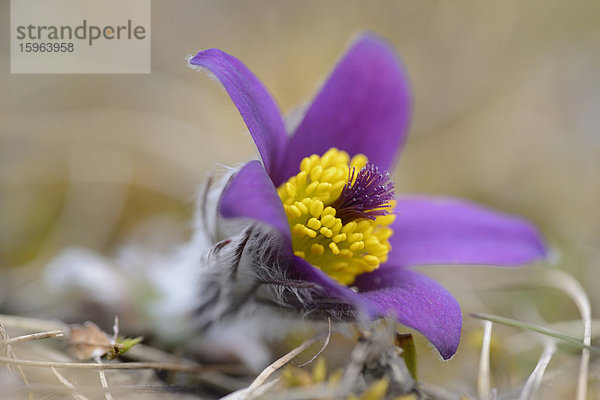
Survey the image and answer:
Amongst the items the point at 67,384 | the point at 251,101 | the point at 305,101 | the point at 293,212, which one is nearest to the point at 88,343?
the point at 67,384

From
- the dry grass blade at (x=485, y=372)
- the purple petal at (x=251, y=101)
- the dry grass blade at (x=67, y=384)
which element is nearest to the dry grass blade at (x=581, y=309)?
the dry grass blade at (x=485, y=372)

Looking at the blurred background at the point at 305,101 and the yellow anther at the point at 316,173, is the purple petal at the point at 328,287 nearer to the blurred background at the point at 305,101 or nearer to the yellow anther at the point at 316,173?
the yellow anther at the point at 316,173

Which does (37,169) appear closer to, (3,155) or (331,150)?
(3,155)

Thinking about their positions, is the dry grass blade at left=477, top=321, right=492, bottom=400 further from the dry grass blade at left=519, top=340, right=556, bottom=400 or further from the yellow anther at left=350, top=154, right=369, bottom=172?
the yellow anther at left=350, top=154, right=369, bottom=172

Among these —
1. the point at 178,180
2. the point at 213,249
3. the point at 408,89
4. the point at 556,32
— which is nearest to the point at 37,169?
the point at 178,180
